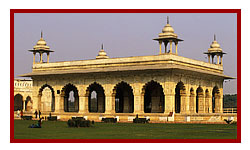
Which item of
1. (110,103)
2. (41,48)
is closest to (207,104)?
(110,103)

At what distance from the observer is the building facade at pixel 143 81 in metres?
47.1

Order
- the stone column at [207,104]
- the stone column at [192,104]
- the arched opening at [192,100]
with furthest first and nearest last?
1. the stone column at [207,104]
2. the stone column at [192,104]
3. the arched opening at [192,100]

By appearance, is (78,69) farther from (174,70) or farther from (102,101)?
(174,70)

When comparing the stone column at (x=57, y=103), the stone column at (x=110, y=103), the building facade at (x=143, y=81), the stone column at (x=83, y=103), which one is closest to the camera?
the building facade at (x=143, y=81)

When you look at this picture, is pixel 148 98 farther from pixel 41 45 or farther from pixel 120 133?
pixel 120 133

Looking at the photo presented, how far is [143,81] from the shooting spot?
159 ft

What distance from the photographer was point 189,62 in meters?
50.1

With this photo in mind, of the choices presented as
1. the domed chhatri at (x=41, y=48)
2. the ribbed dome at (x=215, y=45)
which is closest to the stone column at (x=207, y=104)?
the ribbed dome at (x=215, y=45)

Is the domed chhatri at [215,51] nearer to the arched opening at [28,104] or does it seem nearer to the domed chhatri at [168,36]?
the domed chhatri at [168,36]

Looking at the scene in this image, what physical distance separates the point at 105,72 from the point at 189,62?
8.56m

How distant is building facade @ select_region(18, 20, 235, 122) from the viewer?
155 ft

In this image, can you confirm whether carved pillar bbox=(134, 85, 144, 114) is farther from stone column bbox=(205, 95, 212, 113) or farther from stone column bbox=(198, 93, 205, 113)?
stone column bbox=(205, 95, 212, 113)

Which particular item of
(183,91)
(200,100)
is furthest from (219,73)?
(183,91)

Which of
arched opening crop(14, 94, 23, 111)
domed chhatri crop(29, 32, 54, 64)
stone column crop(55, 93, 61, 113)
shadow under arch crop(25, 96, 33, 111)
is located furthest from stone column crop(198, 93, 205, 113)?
arched opening crop(14, 94, 23, 111)
